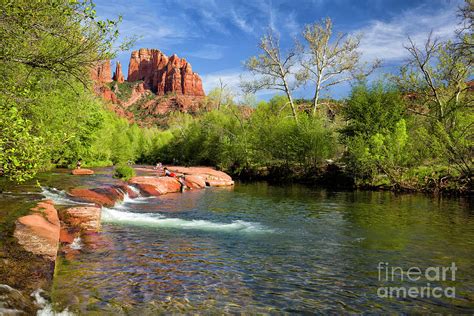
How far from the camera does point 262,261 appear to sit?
1023 centimetres

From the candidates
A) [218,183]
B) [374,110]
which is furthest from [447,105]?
[218,183]

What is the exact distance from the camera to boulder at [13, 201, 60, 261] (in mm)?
8867

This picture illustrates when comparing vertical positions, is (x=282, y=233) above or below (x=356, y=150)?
below

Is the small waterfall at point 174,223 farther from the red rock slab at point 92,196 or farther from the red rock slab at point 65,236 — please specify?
the red rock slab at point 65,236

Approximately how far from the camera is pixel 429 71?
32812 millimetres

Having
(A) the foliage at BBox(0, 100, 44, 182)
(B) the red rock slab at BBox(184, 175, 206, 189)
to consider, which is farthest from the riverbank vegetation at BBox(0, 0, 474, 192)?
(B) the red rock slab at BBox(184, 175, 206, 189)

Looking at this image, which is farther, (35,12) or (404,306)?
(35,12)

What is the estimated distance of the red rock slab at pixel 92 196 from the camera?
62.4 ft

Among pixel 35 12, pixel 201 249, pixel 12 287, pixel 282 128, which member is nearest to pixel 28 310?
pixel 12 287

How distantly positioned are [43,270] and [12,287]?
1.17 m

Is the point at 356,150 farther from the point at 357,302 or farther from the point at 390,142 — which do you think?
the point at 357,302

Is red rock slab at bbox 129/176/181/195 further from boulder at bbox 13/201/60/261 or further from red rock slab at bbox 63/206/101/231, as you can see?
boulder at bbox 13/201/60/261

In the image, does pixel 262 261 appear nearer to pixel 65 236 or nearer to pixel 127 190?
pixel 65 236
